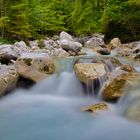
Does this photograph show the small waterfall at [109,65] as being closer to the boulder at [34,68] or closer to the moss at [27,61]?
the boulder at [34,68]

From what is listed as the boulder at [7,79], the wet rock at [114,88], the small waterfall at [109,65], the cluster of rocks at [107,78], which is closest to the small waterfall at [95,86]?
the cluster of rocks at [107,78]

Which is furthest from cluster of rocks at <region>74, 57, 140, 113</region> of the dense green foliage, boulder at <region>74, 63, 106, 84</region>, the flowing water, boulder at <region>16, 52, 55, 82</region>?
the dense green foliage

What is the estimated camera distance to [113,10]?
63.2ft

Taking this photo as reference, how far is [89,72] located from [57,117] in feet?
6.81

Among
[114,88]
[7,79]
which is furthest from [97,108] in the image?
[7,79]

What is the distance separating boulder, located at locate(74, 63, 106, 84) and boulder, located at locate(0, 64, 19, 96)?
1.85 metres

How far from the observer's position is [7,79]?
29.4 ft

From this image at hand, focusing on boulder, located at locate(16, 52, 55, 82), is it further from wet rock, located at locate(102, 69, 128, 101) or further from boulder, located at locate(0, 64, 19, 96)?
wet rock, located at locate(102, 69, 128, 101)

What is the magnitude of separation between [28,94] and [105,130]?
357 centimetres

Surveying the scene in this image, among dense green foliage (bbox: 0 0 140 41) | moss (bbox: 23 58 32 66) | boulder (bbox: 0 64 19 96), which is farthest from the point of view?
dense green foliage (bbox: 0 0 140 41)

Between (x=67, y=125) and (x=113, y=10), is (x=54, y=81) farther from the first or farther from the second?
(x=113, y=10)

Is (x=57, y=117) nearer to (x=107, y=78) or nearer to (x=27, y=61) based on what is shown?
(x=107, y=78)

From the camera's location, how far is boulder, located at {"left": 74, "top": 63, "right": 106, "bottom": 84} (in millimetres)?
9078

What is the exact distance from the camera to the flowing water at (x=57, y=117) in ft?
21.1
